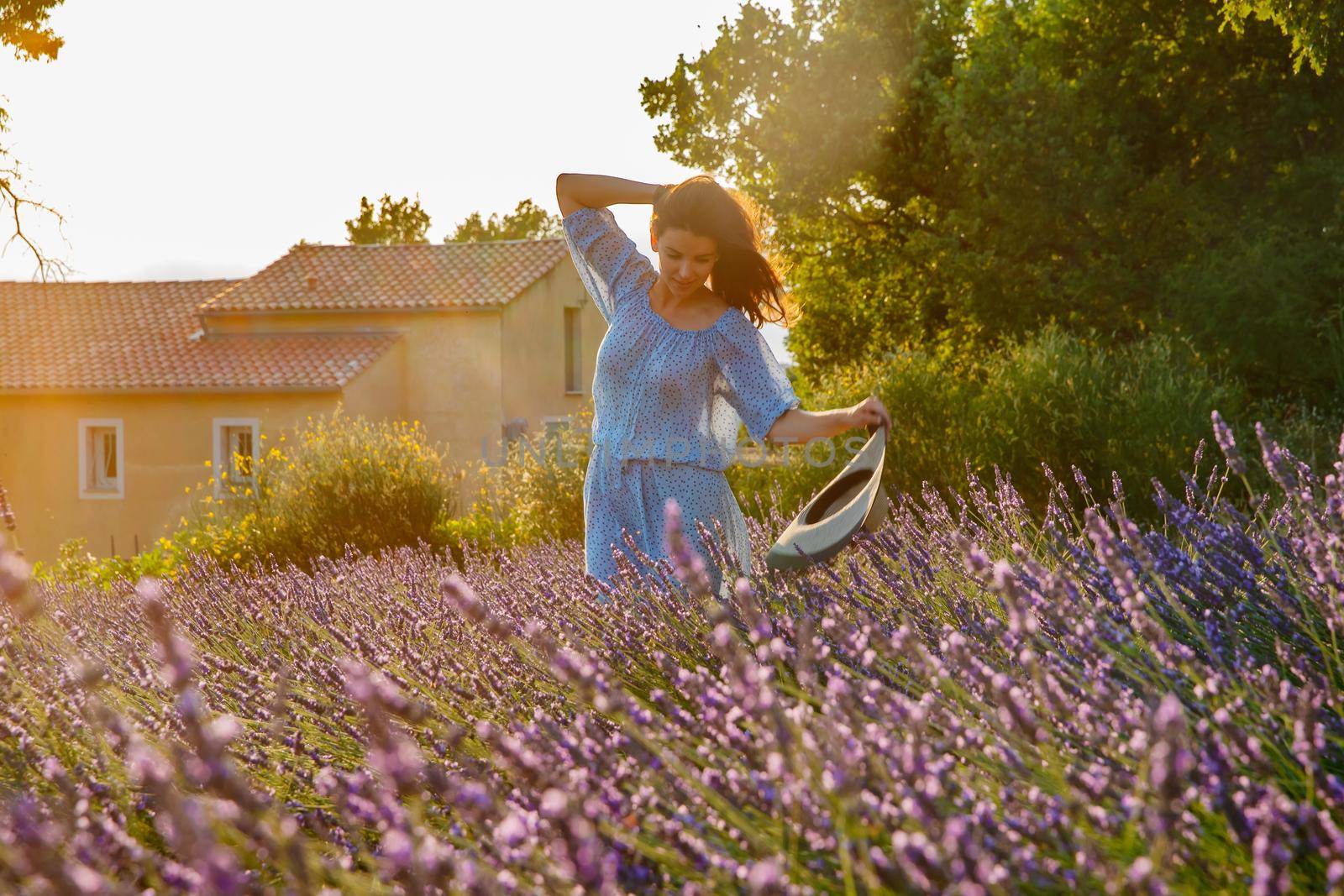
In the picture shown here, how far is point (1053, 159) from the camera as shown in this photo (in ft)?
51.5

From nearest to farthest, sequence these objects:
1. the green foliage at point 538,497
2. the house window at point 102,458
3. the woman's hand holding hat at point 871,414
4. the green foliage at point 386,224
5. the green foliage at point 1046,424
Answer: the woman's hand holding hat at point 871,414 → the green foliage at point 1046,424 → the green foliage at point 538,497 → the house window at point 102,458 → the green foliage at point 386,224

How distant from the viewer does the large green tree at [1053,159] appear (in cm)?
1472

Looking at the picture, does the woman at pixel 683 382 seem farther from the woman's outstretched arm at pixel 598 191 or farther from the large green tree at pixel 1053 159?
the large green tree at pixel 1053 159

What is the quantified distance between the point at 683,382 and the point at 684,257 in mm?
362

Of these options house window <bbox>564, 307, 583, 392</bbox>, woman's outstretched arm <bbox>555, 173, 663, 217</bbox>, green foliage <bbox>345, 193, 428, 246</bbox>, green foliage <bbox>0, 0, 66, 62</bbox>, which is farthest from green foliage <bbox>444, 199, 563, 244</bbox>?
woman's outstretched arm <bbox>555, 173, 663, 217</bbox>

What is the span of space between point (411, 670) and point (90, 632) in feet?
6.40

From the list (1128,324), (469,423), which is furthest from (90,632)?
(469,423)

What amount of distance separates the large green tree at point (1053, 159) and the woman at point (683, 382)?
1221cm

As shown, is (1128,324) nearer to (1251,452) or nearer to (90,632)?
(1251,452)

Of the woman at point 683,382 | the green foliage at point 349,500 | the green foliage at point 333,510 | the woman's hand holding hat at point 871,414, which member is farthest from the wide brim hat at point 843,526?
the green foliage at point 349,500

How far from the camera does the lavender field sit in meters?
1.19

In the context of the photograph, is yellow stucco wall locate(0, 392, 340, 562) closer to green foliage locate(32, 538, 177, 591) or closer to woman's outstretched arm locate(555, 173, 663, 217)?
green foliage locate(32, 538, 177, 591)

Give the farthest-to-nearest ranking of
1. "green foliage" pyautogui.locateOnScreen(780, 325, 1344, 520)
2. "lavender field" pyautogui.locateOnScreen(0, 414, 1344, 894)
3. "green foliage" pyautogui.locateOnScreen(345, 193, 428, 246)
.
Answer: "green foliage" pyautogui.locateOnScreen(345, 193, 428, 246)
"green foliage" pyautogui.locateOnScreen(780, 325, 1344, 520)
"lavender field" pyautogui.locateOnScreen(0, 414, 1344, 894)

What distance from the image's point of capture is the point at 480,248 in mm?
24609
